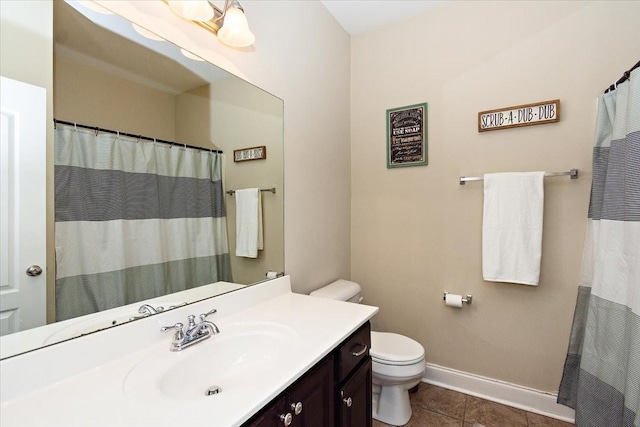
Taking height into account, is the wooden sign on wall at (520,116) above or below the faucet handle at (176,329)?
above

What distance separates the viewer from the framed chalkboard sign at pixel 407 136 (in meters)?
2.10

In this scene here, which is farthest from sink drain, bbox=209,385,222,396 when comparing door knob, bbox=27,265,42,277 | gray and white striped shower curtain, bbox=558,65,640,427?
gray and white striped shower curtain, bbox=558,65,640,427

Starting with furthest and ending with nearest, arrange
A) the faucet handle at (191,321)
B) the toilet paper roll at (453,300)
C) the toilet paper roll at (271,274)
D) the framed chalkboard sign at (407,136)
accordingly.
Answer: the framed chalkboard sign at (407,136) < the toilet paper roll at (453,300) < the toilet paper roll at (271,274) < the faucet handle at (191,321)

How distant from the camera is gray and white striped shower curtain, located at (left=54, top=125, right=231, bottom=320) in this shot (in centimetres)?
83

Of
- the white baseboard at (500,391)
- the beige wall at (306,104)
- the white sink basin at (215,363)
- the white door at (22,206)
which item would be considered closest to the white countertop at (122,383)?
the white sink basin at (215,363)

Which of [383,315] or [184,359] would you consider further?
[383,315]

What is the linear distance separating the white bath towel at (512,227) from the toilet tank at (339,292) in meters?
0.82

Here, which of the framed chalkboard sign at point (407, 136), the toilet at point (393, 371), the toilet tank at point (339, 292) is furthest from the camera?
the framed chalkboard sign at point (407, 136)

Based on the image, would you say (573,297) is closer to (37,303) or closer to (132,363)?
(132,363)

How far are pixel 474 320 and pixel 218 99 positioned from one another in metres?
2.01

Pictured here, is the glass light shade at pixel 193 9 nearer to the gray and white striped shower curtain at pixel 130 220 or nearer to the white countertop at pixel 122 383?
the gray and white striped shower curtain at pixel 130 220

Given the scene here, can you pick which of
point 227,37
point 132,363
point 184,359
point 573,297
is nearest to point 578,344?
point 573,297

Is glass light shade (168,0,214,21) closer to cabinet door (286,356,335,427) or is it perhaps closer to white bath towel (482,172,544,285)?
cabinet door (286,356,335,427)

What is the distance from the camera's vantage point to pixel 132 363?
84 cm
